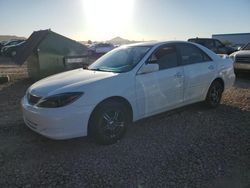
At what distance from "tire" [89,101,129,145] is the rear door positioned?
1.59m

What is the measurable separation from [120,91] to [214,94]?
2.74 meters

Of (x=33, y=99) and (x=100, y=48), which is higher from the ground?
(x=100, y=48)

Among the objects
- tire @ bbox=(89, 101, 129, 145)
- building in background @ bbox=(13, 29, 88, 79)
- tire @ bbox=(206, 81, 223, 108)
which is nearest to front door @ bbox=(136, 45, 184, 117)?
tire @ bbox=(89, 101, 129, 145)

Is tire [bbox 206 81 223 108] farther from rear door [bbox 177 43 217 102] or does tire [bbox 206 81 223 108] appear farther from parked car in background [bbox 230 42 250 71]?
parked car in background [bbox 230 42 250 71]

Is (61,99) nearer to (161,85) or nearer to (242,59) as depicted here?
(161,85)

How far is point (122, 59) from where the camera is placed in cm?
515

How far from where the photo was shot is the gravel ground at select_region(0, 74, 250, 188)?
3.41 meters

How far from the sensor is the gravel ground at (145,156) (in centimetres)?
341

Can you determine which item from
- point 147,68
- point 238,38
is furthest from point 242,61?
Result: point 238,38

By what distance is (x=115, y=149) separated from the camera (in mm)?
4254

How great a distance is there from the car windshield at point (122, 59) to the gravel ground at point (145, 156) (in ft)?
3.72

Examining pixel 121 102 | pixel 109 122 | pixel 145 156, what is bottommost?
pixel 145 156

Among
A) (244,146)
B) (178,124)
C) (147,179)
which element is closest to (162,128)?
(178,124)

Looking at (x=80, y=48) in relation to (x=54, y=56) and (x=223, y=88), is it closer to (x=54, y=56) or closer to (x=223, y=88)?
(x=54, y=56)
